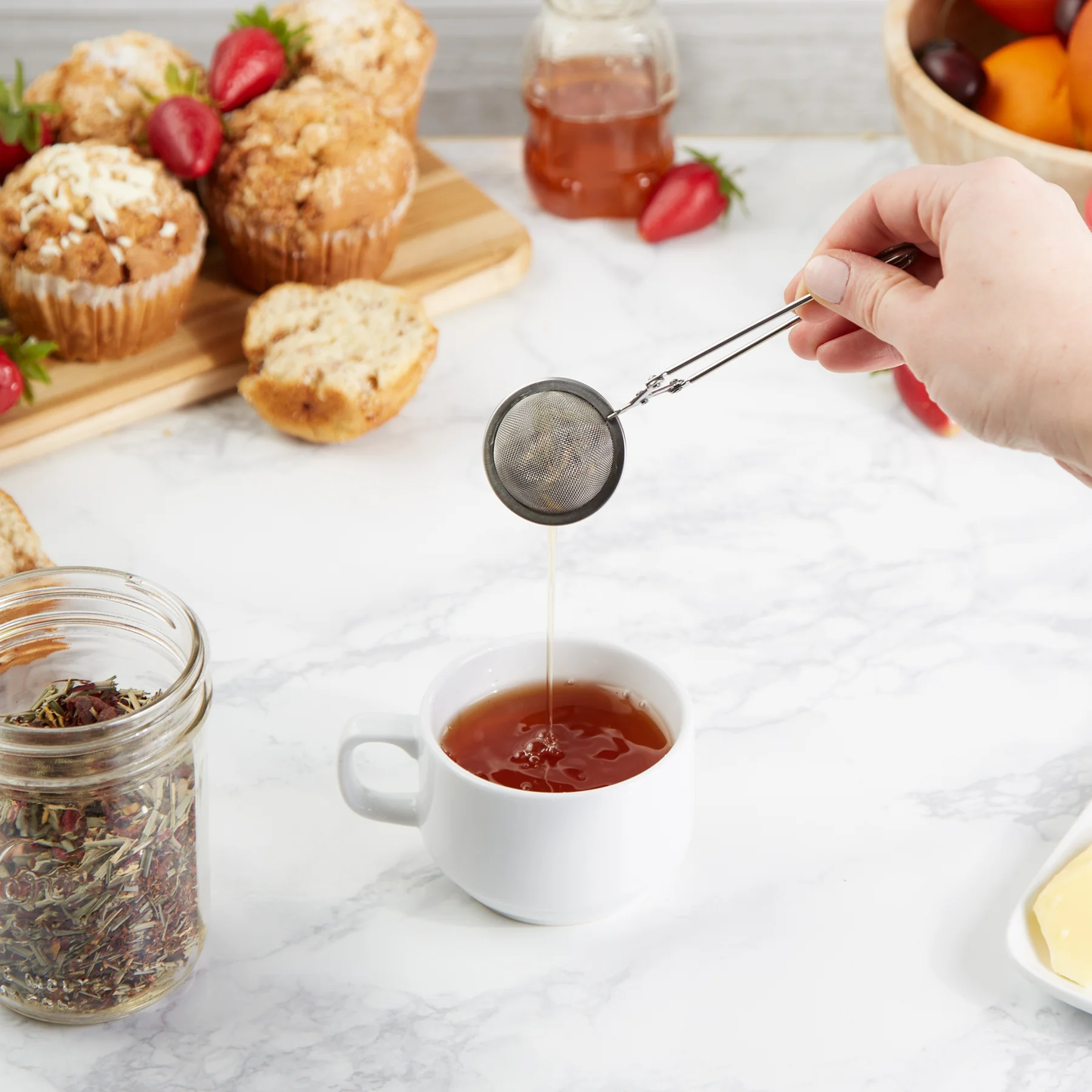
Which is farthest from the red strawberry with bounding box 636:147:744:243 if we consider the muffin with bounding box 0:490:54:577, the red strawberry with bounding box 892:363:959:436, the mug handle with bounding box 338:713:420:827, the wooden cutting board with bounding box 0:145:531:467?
the mug handle with bounding box 338:713:420:827

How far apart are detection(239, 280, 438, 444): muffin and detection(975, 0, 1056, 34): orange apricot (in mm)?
789

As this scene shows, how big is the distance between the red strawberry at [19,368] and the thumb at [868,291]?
2.68 ft

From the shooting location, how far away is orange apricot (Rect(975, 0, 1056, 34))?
158 cm

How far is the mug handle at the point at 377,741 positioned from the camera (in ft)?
3.00

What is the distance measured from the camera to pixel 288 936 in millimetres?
953

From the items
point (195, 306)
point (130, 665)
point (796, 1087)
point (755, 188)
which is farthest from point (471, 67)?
point (796, 1087)

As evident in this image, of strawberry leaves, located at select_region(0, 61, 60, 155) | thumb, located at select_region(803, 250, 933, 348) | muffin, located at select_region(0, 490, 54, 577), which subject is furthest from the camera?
strawberry leaves, located at select_region(0, 61, 60, 155)

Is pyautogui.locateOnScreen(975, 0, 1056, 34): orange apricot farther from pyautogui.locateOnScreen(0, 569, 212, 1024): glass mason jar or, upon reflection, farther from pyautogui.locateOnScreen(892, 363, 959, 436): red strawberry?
pyautogui.locateOnScreen(0, 569, 212, 1024): glass mason jar

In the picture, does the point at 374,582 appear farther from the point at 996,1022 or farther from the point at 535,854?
the point at 996,1022

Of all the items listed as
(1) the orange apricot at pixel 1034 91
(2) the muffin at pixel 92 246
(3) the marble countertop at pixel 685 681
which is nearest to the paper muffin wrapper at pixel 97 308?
(2) the muffin at pixel 92 246

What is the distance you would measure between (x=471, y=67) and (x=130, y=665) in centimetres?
134

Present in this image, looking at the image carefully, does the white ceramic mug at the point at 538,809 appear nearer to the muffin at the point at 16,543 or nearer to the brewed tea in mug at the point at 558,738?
the brewed tea in mug at the point at 558,738

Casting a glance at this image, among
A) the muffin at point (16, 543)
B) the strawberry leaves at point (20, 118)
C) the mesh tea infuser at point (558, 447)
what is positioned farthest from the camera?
the strawberry leaves at point (20, 118)

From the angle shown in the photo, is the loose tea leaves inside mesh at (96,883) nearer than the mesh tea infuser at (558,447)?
Yes
